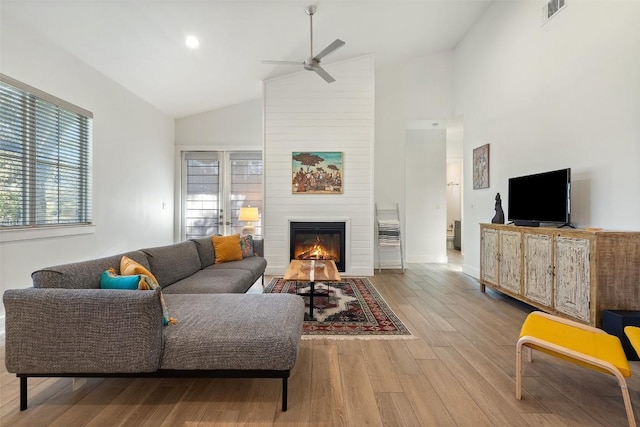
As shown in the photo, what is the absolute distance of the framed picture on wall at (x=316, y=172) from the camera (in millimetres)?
5293

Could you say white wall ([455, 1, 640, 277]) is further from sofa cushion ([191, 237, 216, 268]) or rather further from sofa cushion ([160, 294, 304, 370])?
sofa cushion ([191, 237, 216, 268])

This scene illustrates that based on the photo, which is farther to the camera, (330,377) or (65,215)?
(65,215)

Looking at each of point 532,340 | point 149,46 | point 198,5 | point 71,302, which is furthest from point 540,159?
point 149,46

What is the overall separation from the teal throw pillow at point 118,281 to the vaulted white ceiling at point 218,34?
8.49 feet

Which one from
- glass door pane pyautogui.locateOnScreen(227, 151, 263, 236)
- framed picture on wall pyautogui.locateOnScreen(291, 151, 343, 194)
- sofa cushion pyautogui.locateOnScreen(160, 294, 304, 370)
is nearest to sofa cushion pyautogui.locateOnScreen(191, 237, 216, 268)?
framed picture on wall pyautogui.locateOnScreen(291, 151, 343, 194)

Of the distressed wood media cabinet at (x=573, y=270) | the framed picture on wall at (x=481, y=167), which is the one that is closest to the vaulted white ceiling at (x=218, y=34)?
the framed picture on wall at (x=481, y=167)

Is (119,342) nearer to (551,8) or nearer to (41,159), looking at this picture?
(41,159)

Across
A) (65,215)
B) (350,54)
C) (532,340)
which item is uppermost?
(350,54)

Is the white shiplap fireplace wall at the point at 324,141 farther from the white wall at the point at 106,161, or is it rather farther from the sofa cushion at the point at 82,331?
the sofa cushion at the point at 82,331

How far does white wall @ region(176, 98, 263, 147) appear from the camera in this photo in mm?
6199

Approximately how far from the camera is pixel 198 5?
3314 mm

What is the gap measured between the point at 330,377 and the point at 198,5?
3.78 m

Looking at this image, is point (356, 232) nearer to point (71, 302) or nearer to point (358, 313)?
point (358, 313)

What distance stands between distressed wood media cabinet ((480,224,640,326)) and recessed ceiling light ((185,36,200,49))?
14.3 ft
